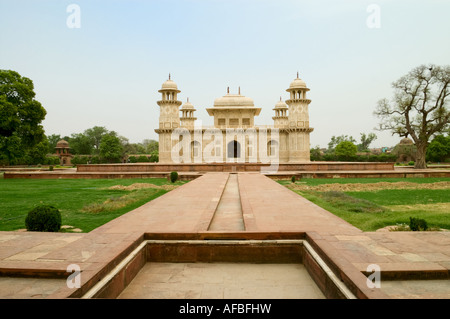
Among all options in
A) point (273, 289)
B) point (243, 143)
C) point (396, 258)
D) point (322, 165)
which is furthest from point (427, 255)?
point (243, 143)

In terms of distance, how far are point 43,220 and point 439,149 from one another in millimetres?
45789

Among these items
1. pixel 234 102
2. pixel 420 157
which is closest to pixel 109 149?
pixel 234 102

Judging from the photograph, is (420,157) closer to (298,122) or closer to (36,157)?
(298,122)

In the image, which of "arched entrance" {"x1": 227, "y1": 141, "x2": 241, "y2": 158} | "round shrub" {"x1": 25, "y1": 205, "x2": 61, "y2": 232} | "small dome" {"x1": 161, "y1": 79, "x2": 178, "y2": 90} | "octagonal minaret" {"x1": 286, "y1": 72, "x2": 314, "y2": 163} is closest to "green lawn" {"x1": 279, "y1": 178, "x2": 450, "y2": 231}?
"round shrub" {"x1": 25, "y1": 205, "x2": 61, "y2": 232}

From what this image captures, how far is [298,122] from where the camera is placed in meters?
28.2

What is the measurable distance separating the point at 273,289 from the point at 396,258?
4.45 ft

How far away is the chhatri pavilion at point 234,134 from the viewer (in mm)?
28312

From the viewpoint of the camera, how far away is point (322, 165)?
19.8m

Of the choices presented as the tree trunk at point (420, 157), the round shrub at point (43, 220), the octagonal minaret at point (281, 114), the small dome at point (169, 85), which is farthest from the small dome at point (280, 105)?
the round shrub at point (43, 220)

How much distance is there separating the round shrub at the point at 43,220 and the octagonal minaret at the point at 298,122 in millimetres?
25094

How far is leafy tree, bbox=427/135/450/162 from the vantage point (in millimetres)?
38250

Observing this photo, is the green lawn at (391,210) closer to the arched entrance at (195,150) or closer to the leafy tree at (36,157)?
the arched entrance at (195,150)
